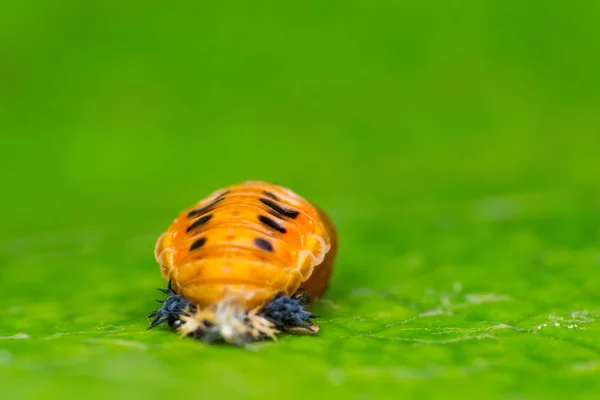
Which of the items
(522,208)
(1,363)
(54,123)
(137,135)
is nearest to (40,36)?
(54,123)

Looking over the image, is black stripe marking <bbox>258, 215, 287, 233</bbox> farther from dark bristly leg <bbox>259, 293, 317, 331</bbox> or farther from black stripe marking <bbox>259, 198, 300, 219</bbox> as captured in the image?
dark bristly leg <bbox>259, 293, 317, 331</bbox>

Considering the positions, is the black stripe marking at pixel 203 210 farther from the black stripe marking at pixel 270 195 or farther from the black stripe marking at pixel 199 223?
the black stripe marking at pixel 270 195

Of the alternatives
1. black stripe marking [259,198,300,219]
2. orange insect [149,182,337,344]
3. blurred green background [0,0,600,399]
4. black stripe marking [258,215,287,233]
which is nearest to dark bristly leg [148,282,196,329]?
orange insect [149,182,337,344]

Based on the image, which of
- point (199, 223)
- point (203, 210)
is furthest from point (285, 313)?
point (203, 210)

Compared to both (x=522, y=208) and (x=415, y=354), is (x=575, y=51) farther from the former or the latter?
(x=415, y=354)

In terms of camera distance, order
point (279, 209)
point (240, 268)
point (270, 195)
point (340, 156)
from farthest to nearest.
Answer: point (340, 156), point (270, 195), point (279, 209), point (240, 268)

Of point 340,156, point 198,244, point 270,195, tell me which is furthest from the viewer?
point 340,156

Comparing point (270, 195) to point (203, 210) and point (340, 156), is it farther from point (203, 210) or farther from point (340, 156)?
point (340, 156)

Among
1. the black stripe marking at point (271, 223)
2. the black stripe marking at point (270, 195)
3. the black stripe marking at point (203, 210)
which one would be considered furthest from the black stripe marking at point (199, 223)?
the black stripe marking at point (270, 195)
